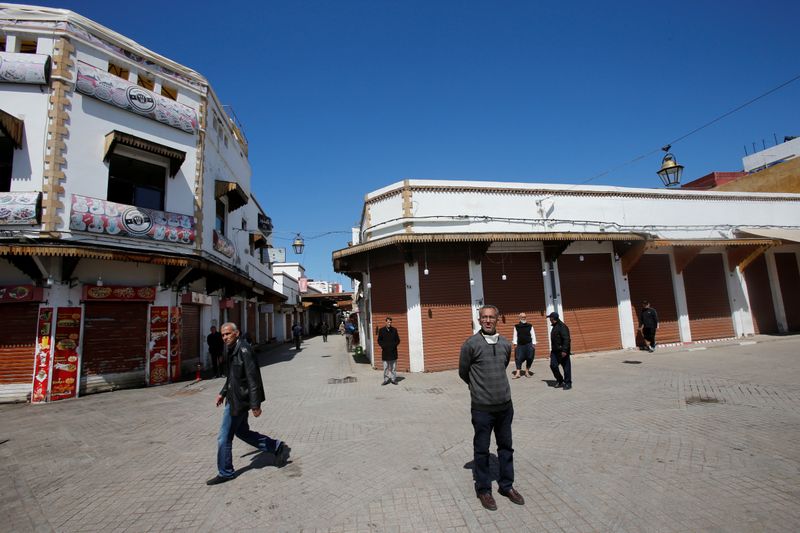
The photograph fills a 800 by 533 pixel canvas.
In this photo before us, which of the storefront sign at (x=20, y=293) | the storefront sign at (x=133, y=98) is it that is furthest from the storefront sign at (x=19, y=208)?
the storefront sign at (x=133, y=98)

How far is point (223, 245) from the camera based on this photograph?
1549 cm

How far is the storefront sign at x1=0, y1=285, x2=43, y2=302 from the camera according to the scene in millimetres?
9859

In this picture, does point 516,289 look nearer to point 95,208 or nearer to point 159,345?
point 159,345

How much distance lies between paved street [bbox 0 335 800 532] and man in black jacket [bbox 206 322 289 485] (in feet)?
0.86

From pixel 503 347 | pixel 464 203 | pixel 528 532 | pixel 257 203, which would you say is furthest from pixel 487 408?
pixel 257 203

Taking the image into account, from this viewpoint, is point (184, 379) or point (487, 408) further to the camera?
point (184, 379)

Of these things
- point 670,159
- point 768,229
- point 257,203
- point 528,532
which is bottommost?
point 528,532

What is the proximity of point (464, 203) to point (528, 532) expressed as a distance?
11.3 m

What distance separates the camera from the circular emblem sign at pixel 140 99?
39.3ft

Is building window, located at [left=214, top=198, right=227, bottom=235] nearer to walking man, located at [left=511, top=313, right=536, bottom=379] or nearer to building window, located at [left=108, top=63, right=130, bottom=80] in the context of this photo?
building window, located at [left=108, top=63, right=130, bottom=80]

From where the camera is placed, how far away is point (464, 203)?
13578 mm

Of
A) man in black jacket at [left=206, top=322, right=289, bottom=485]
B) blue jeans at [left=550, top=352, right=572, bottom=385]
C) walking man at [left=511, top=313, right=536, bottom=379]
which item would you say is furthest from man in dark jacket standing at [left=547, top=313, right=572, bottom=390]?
man in black jacket at [left=206, top=322, right=289, bottom=485]

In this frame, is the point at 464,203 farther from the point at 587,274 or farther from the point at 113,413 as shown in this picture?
the point at 113,413

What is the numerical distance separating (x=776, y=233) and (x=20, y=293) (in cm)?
2577
